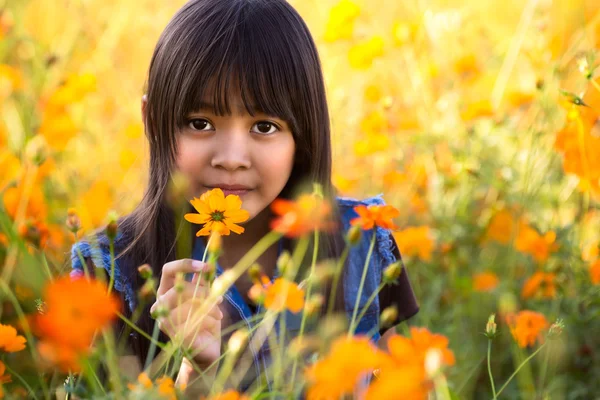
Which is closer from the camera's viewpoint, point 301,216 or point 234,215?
point 301,216

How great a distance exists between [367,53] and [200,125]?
98cm

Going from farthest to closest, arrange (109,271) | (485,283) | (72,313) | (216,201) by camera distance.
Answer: (485,283), (109,271), (216,201), (72,313)

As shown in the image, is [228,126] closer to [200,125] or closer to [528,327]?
[200,125]

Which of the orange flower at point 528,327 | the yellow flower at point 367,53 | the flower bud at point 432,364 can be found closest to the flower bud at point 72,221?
the flower bud at point 432,364

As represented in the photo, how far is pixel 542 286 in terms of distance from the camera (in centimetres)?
139

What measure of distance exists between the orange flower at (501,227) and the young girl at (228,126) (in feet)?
2.02

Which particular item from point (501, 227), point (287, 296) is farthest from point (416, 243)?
point (287, 296)

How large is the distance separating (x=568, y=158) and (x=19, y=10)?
4.31 feet

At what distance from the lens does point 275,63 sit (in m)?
1.03

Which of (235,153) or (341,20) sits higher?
(341,20)

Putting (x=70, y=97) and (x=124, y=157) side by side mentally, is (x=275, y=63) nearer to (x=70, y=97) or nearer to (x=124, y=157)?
(x=70, y=97)

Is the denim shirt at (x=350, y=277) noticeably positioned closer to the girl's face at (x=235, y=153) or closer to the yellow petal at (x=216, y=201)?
the girl's face at (x=235, y=153)

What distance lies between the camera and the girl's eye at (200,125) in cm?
100

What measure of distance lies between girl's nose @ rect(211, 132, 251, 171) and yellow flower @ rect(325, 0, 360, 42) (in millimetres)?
1002
